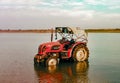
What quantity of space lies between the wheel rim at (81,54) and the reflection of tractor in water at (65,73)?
0.42 m

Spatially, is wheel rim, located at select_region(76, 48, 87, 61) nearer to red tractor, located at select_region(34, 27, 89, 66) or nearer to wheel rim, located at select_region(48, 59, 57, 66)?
red tractor, located at select_region(34, 27, 89, 66)

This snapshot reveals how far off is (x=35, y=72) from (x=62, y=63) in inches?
146

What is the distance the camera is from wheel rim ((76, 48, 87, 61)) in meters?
19.7

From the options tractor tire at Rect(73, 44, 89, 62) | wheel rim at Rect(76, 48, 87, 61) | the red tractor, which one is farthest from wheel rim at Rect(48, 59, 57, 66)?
wheel rim at Rect(76, 48, 87, 61)

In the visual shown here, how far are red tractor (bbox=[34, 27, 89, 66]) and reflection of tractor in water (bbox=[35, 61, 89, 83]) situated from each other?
0.49 meters

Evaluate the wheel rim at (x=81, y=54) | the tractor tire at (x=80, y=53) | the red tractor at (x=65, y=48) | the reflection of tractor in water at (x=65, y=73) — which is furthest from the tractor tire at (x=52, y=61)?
the wheel rim at (x=81, y=54)

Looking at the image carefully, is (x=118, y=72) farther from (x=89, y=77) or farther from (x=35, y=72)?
(x=35, y=72)

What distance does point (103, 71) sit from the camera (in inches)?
627

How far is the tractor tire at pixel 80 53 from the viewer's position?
64.1ft

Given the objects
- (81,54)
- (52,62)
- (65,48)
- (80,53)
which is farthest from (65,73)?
(81,54)

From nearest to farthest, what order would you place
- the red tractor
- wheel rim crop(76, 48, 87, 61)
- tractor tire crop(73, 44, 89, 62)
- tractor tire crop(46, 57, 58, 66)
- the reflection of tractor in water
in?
the reflection of tractor in water → tractor tire crop(46, 57, 58, 66) → the red tractor → tractor tire crop(73, 44, 89, 62) → wheel rim crop(76, 48, 87, 61)

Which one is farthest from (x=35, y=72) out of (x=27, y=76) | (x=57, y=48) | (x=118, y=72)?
(x=118, y=72)

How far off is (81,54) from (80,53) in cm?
23

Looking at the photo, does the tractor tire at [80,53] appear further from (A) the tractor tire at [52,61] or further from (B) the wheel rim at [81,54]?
(A) the tractor tire at [52,61]
